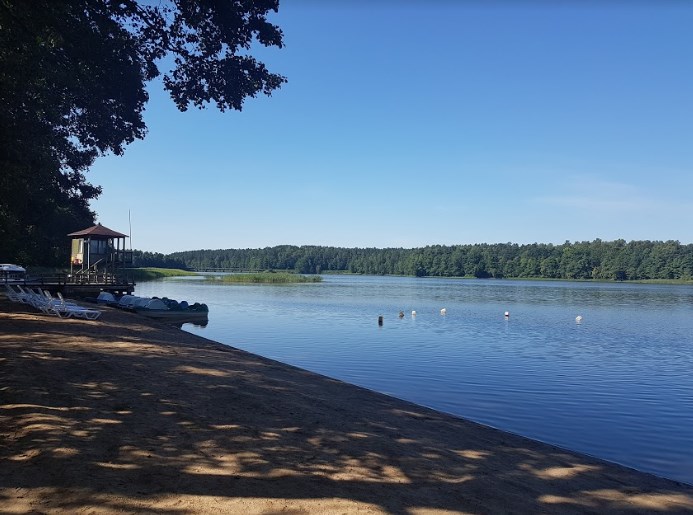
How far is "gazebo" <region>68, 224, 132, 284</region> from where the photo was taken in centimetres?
3622

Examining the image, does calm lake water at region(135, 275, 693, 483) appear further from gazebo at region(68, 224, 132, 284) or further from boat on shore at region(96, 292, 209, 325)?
gazebo at region(68, 224, 132, 284)

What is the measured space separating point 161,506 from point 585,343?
2567 centimetres

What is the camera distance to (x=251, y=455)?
21.3 feet

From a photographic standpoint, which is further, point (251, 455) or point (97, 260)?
point (97, 260)

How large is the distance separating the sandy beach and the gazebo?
26.8 meters

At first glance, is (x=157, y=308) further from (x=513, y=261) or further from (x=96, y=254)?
(x=513, y=261)

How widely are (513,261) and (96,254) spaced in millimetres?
135305

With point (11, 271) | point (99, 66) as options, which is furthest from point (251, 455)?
point (11, 271)

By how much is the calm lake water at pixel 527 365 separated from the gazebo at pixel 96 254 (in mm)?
8417

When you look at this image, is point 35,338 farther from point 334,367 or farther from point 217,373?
point 334,367

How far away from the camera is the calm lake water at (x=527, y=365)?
11461 millimetres

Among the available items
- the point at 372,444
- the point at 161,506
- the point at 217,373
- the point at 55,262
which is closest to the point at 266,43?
the point at 217,373

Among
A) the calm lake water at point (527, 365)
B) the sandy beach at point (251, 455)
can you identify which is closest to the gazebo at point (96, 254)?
the calm lake water at point (527, 365)

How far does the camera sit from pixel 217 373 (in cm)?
1159
